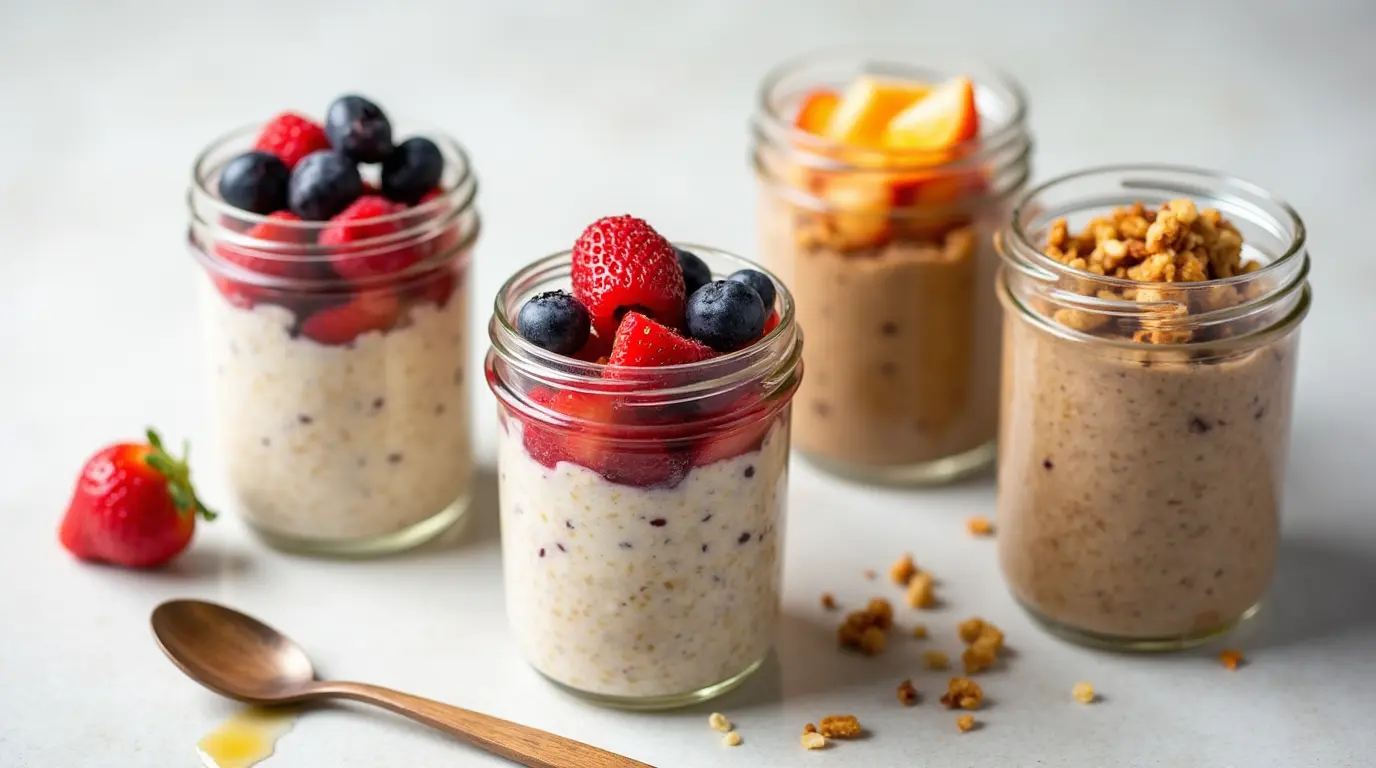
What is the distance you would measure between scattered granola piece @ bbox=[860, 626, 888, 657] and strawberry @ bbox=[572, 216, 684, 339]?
0.50 metres

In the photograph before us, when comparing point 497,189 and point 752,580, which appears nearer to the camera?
point 752,580

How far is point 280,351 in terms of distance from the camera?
81.7 inches

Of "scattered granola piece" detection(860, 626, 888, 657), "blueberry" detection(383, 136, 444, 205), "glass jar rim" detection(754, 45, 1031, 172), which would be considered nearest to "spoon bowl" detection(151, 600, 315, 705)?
"blueberry" detection(383, 136, 444, 205)

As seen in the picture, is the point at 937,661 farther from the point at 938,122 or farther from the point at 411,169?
the point at 411,169

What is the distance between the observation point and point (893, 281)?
226cm

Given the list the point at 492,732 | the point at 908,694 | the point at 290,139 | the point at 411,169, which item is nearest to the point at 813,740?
the point at 908,694

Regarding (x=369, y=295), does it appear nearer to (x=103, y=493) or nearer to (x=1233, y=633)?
(x=103, y=493)

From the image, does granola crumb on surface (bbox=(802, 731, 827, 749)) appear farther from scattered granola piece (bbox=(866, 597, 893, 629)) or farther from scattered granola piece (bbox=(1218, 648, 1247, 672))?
scattered granola piece (bbox=(1218, 648, 1247, 672))

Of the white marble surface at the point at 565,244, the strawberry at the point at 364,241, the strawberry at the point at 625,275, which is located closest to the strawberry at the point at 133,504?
the white marble surface at the point at 565,244

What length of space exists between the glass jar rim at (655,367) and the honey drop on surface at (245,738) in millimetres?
504

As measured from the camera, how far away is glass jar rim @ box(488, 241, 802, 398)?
5.58 ft

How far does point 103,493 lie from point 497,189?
127 centimetres

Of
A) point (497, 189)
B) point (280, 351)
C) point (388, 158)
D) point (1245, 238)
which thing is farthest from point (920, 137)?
point (497, 189)

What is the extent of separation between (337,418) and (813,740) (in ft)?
2.43
